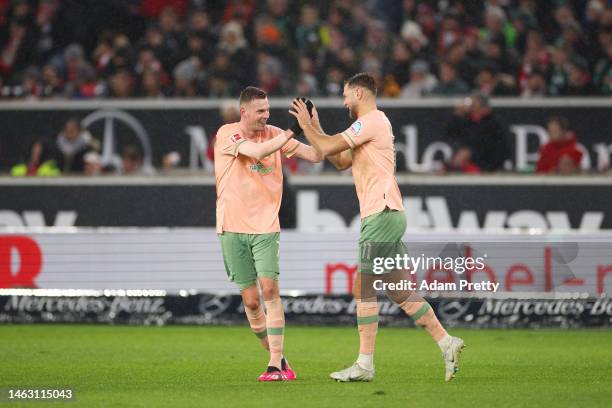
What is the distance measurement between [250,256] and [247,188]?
58cm

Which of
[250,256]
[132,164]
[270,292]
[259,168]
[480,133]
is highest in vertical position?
[480,133]

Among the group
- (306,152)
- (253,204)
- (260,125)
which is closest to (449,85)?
(306,152)

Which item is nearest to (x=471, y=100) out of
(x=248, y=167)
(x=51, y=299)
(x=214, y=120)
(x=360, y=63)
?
(x=360, y=63)

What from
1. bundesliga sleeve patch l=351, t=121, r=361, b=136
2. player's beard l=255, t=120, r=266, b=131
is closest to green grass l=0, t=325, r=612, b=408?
bundesliga sleeve patch l=351, t=121, r=361, b=136

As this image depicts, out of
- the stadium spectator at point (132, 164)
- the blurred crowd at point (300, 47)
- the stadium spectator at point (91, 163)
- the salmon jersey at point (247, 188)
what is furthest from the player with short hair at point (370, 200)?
the stadium spectator at point (91, 163)

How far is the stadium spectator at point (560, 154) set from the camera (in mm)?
16938

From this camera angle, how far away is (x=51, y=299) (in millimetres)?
16031

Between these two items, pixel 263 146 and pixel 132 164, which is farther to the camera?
pixel 132 164

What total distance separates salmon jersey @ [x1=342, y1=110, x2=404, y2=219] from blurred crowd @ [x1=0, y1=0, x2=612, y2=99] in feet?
28.4

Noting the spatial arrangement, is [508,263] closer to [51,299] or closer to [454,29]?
[51,299]

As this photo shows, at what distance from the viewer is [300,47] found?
20359mm

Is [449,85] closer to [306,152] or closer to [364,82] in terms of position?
[306,152]

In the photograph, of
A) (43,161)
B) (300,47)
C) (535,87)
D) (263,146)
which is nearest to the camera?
(263,146)

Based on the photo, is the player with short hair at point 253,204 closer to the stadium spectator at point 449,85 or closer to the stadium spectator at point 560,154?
the stadium spectator at point 560,154
